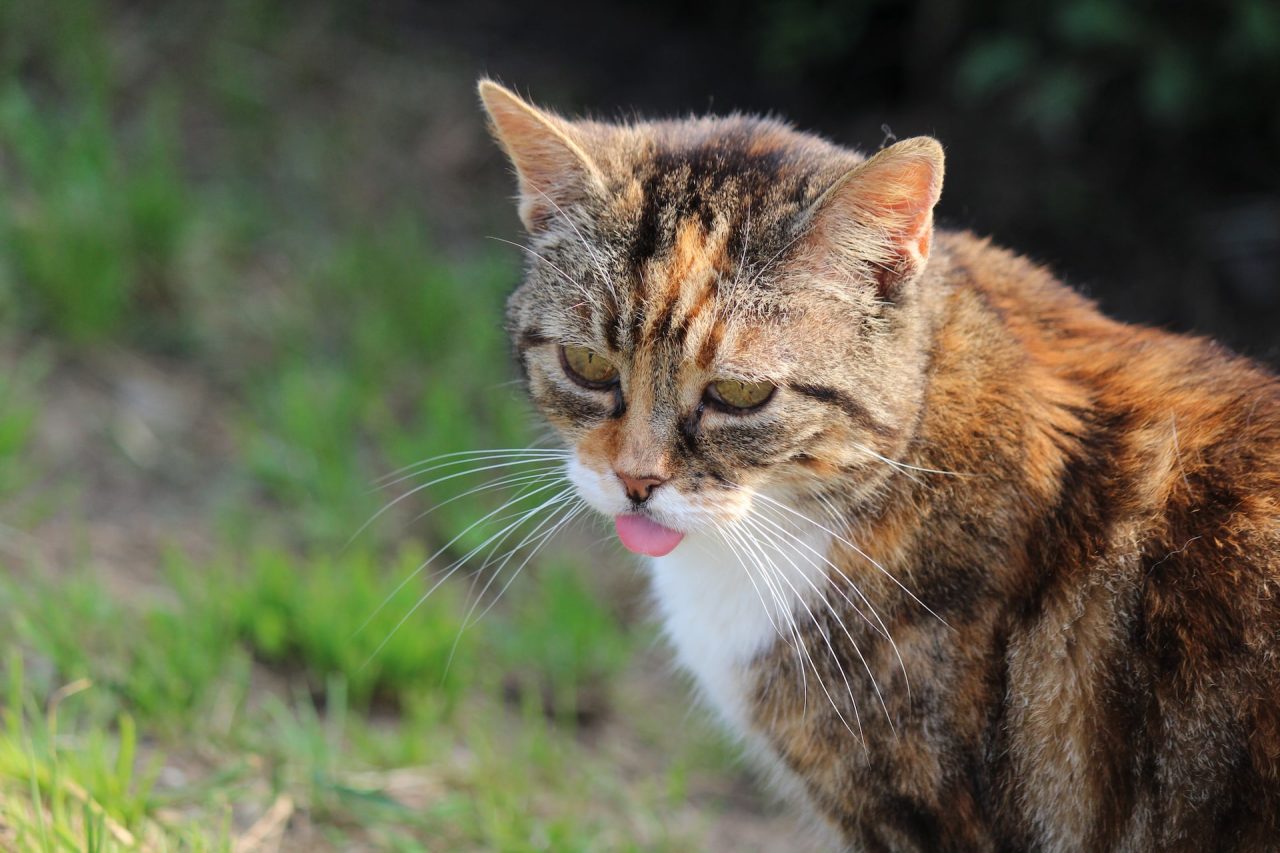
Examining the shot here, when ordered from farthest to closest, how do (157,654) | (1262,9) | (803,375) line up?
(1262,9) → (157,654) → (803,375)

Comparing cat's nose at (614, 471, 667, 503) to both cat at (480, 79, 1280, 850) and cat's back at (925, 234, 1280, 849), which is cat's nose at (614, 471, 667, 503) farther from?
cat's back at (925, 234, 1280, 849)

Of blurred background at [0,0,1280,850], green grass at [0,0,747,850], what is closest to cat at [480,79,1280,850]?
blurred background at [0,0,1280,850]

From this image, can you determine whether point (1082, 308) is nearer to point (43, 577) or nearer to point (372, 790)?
point (372, 790)

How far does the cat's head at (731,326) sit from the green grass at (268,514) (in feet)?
1.44

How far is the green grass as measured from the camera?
283 cm

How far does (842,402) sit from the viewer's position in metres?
2.25

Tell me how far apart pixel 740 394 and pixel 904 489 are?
1.24ft

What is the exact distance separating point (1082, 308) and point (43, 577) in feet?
8.79

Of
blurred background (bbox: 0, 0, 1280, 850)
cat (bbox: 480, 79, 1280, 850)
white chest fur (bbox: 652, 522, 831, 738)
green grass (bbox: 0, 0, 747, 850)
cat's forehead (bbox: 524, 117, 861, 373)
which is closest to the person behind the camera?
cat (bbox: 480, 79, 1280, 850)

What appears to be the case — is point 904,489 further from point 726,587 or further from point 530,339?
point 530,339

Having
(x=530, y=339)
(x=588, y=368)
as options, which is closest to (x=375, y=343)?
(x=530, y=339)

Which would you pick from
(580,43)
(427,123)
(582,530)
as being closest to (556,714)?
(582,530)

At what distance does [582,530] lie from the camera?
4102 millimetres

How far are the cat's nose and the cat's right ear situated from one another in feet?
1.93
